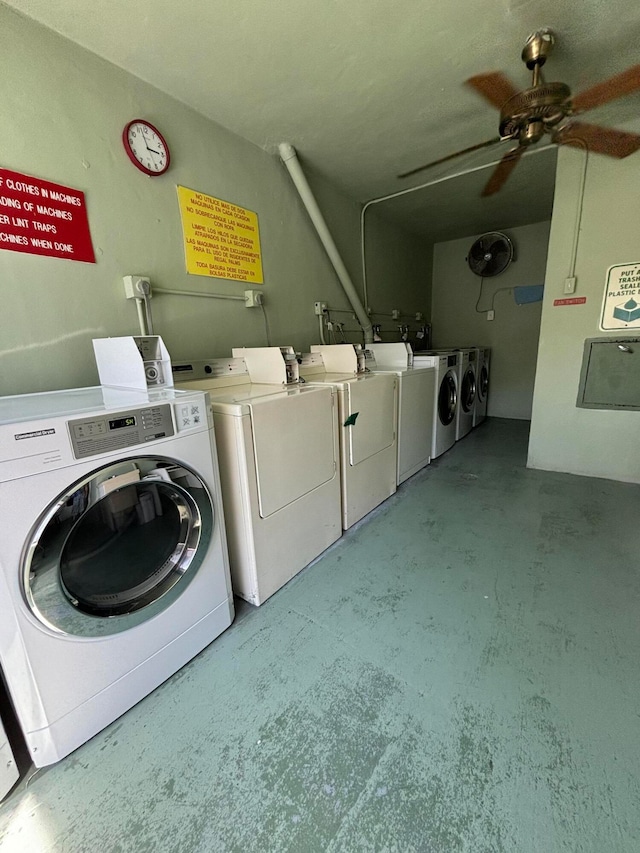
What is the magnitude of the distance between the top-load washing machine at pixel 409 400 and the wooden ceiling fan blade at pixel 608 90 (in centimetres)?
162

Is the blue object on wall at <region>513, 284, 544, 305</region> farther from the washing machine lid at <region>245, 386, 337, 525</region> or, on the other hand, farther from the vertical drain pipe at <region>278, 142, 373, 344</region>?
the washing machine lid at <region>245, 386, 337, 525</region>

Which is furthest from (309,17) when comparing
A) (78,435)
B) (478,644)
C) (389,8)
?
(478,644)

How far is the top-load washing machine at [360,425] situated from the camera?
2141mm

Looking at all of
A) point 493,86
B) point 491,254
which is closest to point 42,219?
point 493,86

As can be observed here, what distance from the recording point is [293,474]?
1.75 meters

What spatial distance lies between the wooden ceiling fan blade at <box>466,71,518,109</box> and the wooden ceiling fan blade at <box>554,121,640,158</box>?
0.38 m

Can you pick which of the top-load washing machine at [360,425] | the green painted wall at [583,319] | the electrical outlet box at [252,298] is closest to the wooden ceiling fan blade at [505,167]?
the green painted wall at [583,319]

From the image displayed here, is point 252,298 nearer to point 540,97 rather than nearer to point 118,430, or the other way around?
point 118,430

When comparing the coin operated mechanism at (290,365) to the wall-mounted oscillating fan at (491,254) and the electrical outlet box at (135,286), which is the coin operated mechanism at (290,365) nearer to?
the electrical outlet box at (135,286)

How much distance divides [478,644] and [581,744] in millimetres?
399

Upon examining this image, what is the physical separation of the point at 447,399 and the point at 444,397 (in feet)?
0.35

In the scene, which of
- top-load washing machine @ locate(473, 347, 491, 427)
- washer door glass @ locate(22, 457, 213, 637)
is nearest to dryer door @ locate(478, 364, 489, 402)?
top-load washing machine @ locate(473, 347, 491, 427)

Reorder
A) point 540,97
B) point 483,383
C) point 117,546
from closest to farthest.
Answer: point 117,546 < point 540,97 < point 483,383

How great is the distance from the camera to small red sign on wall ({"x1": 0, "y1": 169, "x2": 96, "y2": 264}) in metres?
1.45
